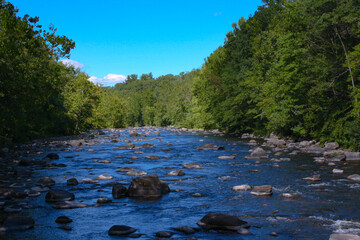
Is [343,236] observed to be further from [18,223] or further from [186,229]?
[18,223]

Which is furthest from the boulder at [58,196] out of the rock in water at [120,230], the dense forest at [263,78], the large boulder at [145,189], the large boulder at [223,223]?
the dense forest at [263,78]

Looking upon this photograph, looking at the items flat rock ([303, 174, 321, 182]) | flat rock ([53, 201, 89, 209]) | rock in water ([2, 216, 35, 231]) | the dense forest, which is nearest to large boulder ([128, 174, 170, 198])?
flat rock ([53, 201, 89, 209])

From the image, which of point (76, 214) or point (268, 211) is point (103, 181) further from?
point (268, 211)

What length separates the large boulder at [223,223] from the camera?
28.3 feet

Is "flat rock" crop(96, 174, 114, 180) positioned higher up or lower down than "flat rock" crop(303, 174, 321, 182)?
higher up

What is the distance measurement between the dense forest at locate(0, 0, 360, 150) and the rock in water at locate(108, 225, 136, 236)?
40.3ft

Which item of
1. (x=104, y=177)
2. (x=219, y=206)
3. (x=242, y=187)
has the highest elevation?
(x=104, y=177)

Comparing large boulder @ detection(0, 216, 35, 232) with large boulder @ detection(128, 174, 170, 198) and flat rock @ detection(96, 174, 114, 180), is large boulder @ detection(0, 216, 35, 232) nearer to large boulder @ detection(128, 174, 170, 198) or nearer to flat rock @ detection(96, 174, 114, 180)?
large boulder @ detection(128, 174, 170, 198)

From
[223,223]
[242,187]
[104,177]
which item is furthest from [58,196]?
[242,187]

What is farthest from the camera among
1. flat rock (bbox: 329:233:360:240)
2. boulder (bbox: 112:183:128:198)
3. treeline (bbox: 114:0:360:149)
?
treeline (bbox: 114:0:360:149)

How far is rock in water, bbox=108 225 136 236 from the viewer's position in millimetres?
8258

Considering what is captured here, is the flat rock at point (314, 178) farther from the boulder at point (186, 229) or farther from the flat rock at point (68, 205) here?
the flat rock at point (68, 205)

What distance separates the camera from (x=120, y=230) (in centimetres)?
834

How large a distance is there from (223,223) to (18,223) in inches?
213
